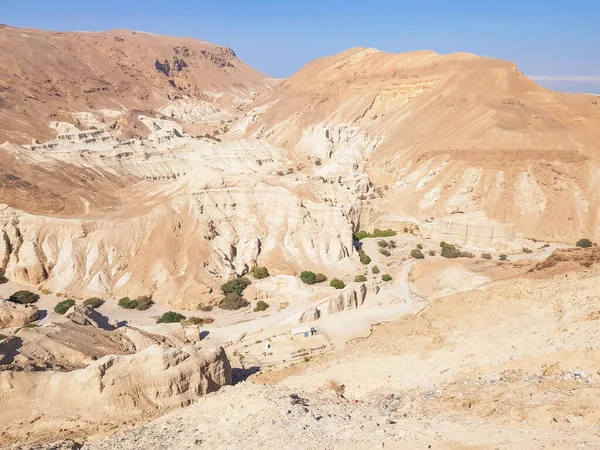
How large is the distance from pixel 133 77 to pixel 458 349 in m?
128

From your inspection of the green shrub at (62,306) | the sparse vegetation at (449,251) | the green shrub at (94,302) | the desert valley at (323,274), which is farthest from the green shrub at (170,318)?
the sparse vegetation at (449,251)

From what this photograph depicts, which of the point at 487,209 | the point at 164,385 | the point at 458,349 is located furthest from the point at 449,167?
the point at 164,385

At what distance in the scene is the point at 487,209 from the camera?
51.3 meters

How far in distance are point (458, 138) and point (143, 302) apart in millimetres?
44030

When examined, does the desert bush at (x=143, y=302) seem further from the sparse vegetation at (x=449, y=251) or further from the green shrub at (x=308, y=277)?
the sparse vegetation at (x=449, y=251)

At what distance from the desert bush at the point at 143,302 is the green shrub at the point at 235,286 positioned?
4.96 m

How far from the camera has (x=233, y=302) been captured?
32844mm

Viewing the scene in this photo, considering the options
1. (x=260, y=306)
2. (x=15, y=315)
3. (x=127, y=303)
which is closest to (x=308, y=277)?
(x=260, y=306)

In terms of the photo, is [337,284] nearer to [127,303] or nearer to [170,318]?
[170,318]

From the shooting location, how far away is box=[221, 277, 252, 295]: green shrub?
34284 millimetres

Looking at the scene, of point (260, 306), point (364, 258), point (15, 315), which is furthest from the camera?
point (364, 258)

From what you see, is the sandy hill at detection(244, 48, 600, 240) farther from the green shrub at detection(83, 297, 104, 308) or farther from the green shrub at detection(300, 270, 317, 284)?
the green shrub at detection(83, 297, 104, 308)

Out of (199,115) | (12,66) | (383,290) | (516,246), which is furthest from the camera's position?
(199,115)

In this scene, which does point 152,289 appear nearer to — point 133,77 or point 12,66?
point 12,66
